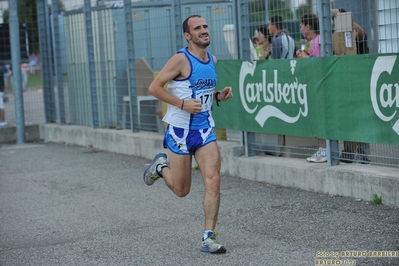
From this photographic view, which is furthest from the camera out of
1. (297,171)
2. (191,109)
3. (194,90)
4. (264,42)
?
(264,42)

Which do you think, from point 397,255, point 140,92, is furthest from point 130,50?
point 397,255

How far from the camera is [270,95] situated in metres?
10.3

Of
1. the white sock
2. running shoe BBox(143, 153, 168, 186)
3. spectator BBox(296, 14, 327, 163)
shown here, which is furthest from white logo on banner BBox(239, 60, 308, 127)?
the white sock

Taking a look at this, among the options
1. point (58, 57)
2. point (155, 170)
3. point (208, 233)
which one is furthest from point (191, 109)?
point (58, 57)

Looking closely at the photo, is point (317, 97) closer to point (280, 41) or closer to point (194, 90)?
point (280, 41)

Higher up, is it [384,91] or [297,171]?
Result: [384,91]

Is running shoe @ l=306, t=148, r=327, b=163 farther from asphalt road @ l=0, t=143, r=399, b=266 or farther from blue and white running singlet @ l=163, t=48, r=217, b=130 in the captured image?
blue and white running singlet @ l=163, t=48, r=217, b=130

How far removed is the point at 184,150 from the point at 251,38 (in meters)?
4.24

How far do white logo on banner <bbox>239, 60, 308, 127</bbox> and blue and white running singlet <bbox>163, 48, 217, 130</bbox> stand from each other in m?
2.81

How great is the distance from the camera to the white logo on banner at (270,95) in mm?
9773

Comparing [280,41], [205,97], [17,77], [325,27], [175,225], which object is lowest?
[175,225]

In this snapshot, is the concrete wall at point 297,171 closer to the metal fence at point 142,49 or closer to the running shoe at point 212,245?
the metal fence at point 142,49

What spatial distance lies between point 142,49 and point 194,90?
681 centimetres

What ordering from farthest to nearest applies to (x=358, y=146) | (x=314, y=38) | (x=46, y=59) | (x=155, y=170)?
(x=46, y=59), (x=314, y=38), (x=358, y=146), (x=155, y=170)
